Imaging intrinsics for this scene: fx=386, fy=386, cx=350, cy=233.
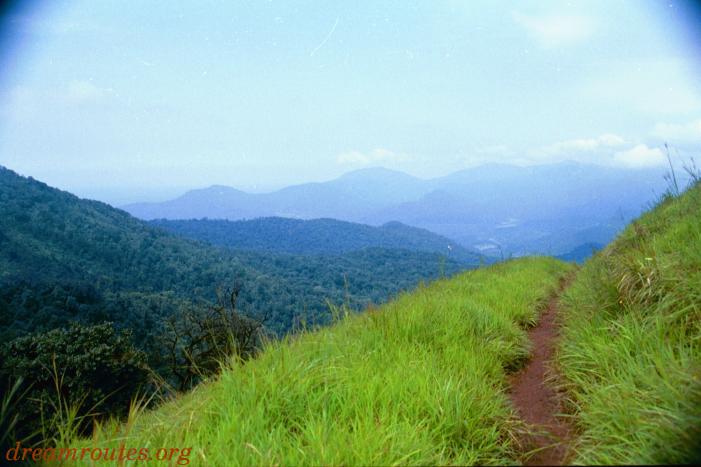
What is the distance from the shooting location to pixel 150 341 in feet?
129

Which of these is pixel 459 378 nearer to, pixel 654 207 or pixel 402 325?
pixel 402 325

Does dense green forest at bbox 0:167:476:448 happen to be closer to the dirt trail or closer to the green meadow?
the green meadow

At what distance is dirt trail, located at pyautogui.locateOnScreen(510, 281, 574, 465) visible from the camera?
2.57 m

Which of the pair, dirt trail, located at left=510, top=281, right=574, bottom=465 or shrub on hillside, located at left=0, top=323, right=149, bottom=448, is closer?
dirt trail, located at left=510, top=281, right=574, bottom=465

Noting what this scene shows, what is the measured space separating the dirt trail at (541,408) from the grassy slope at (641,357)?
0.49 ft

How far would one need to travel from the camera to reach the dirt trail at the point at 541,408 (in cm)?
257

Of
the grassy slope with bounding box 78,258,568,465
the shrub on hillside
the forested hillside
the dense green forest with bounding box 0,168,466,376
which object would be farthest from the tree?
the forested hillside

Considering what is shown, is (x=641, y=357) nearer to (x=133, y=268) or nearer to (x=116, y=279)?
(x=116, y=279)

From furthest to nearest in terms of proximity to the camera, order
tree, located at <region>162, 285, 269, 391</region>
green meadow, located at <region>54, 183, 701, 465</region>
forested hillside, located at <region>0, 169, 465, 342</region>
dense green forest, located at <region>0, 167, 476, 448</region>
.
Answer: forested hillside, located at <region>0, 169, 465, 342</region>
dense green forest, located at <region>0, 167, 476, 448</region>
tree, located at <region>162, 285, 269, 391</region>
green meadow, located at <region>54, 183, 701, 465</region>

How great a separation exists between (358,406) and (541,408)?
164 centimetres

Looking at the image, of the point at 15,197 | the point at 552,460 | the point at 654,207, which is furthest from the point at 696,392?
the point at 15,197

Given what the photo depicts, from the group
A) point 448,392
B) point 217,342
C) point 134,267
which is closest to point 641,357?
point 448,392

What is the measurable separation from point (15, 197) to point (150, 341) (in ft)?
341

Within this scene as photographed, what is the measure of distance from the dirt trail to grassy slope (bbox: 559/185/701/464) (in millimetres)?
149
